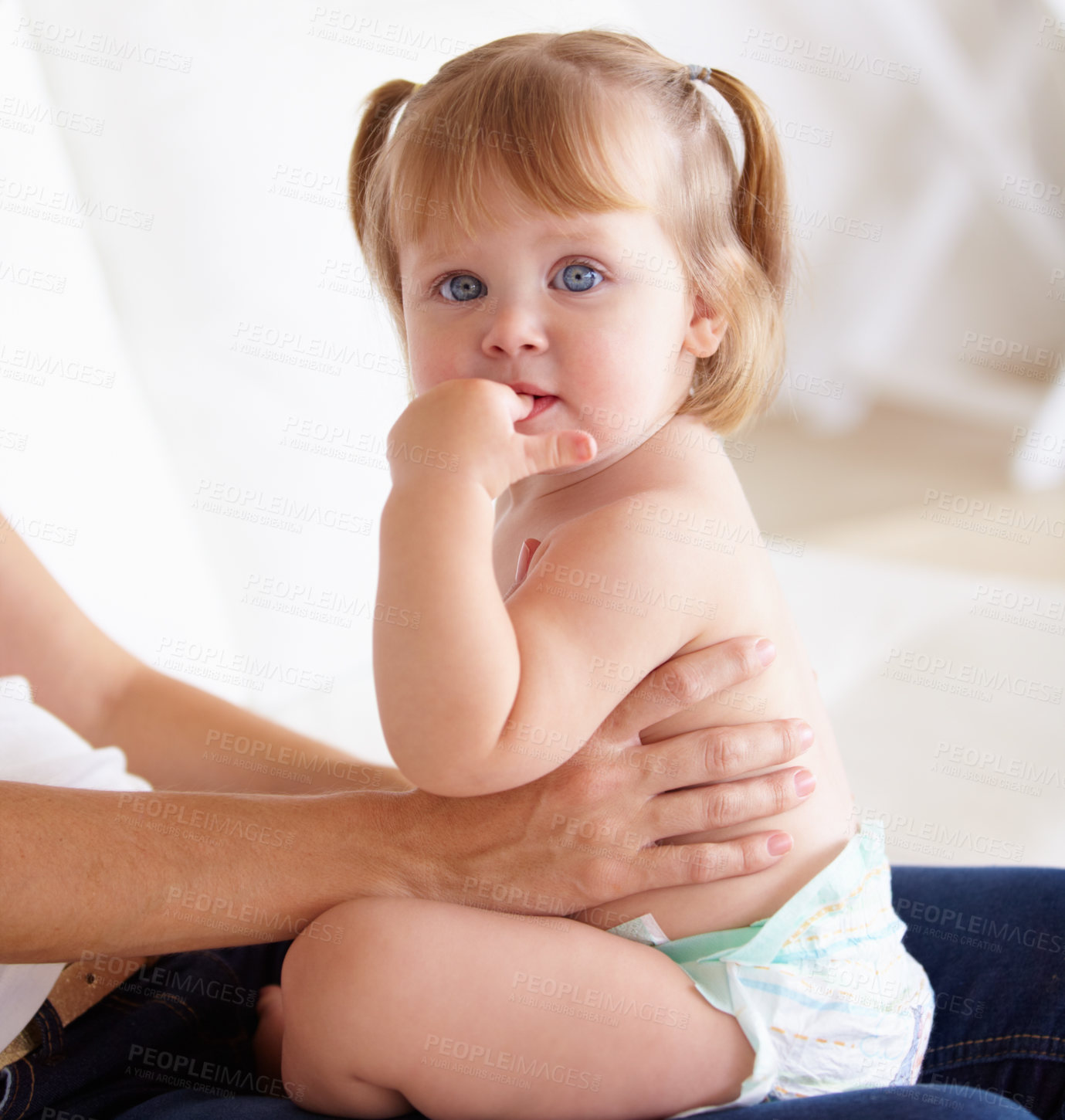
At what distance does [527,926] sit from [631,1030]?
114 millimetres

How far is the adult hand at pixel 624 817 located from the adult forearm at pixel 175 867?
49 mm

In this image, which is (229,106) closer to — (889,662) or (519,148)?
(519,148)

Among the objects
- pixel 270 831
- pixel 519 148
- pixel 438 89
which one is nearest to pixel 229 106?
pixel 438 89

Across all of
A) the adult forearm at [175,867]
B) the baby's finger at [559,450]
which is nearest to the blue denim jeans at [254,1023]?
the adult forearm at [175,867]

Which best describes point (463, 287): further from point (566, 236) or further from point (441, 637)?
point (441, 637)

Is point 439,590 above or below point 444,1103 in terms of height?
above

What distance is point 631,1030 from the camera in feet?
2.68

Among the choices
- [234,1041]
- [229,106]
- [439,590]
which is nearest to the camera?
[439,590]

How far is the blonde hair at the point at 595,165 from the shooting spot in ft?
3.04

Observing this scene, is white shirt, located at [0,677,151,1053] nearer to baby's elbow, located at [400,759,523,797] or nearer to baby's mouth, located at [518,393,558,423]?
baby's elbow, located at [400,759,523,797]

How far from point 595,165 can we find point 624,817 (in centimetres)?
57

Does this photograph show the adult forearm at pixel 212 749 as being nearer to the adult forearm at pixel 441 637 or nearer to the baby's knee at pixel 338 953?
the baby's knee at pixel 338 953

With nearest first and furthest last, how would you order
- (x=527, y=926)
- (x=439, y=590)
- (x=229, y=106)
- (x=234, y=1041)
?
(x=439, y=590), (x=527, y=926), (x=234, y=1041), (x=229, y=106)

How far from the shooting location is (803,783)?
91 cm
